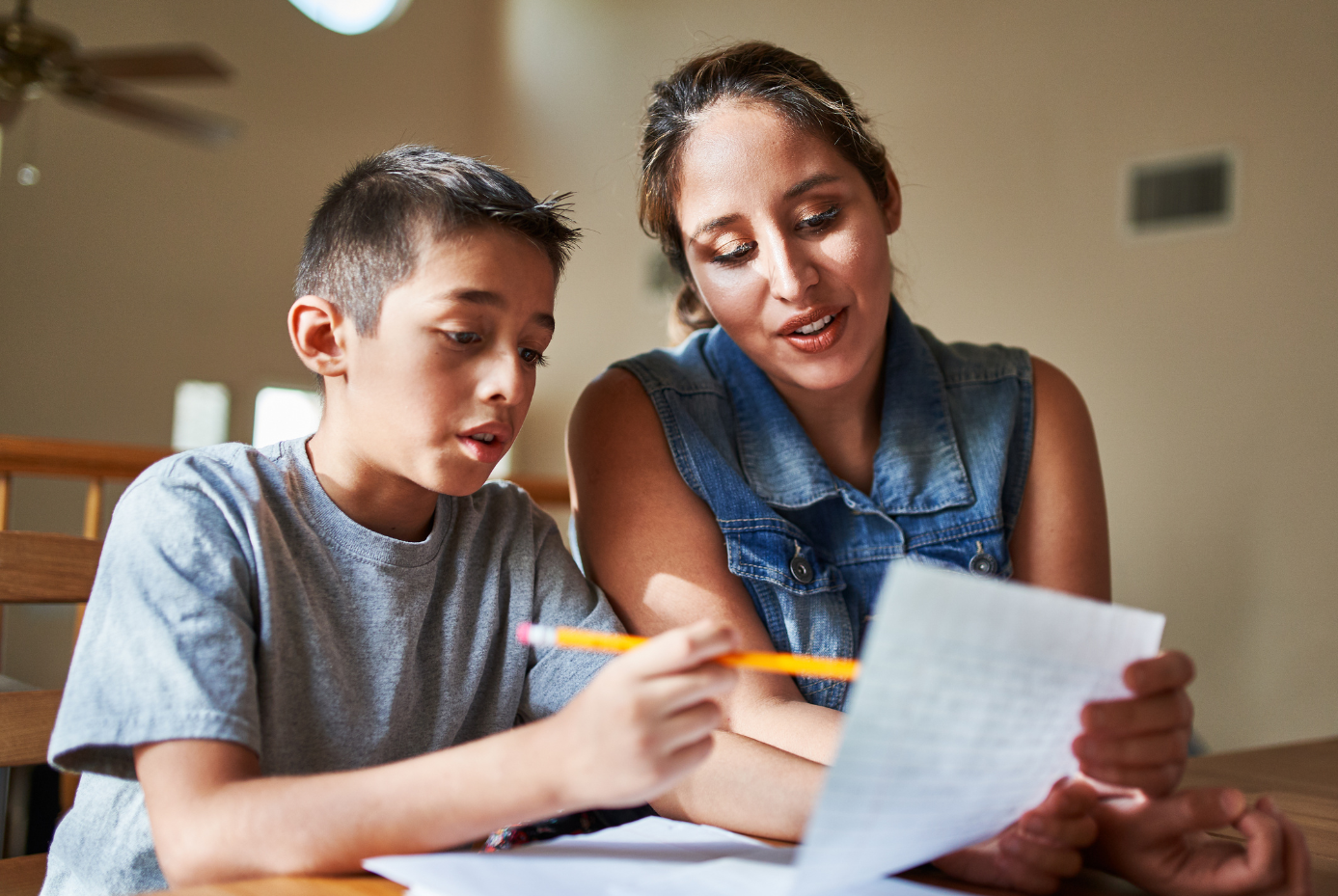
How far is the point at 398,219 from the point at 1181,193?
352 cm

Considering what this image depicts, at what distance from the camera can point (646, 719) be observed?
1.73 feet

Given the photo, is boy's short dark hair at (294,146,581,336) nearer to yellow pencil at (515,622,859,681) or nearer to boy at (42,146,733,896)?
boy at (42,146,733,896)

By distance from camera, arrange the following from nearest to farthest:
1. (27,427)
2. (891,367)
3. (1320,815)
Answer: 1. (1320,815)
2. (891,367)
3. (27,427)

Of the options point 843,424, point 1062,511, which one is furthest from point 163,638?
point 1062,511

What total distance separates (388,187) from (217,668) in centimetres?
44

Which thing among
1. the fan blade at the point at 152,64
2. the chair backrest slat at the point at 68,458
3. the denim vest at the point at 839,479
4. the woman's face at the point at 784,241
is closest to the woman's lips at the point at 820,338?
the woman's face at the point at 784,241

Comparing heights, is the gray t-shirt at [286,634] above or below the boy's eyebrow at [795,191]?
below

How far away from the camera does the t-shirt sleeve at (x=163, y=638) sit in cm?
63

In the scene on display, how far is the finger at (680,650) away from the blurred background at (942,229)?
959 mm

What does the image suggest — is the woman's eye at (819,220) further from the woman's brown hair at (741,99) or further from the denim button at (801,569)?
the denim button at (801,569)

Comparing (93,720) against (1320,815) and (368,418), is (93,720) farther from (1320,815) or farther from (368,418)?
(1320,815)

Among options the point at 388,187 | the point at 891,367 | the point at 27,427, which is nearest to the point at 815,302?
the point at 891,367

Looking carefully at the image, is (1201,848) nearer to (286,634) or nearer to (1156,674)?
(1156,674)

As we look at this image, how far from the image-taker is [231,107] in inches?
226
